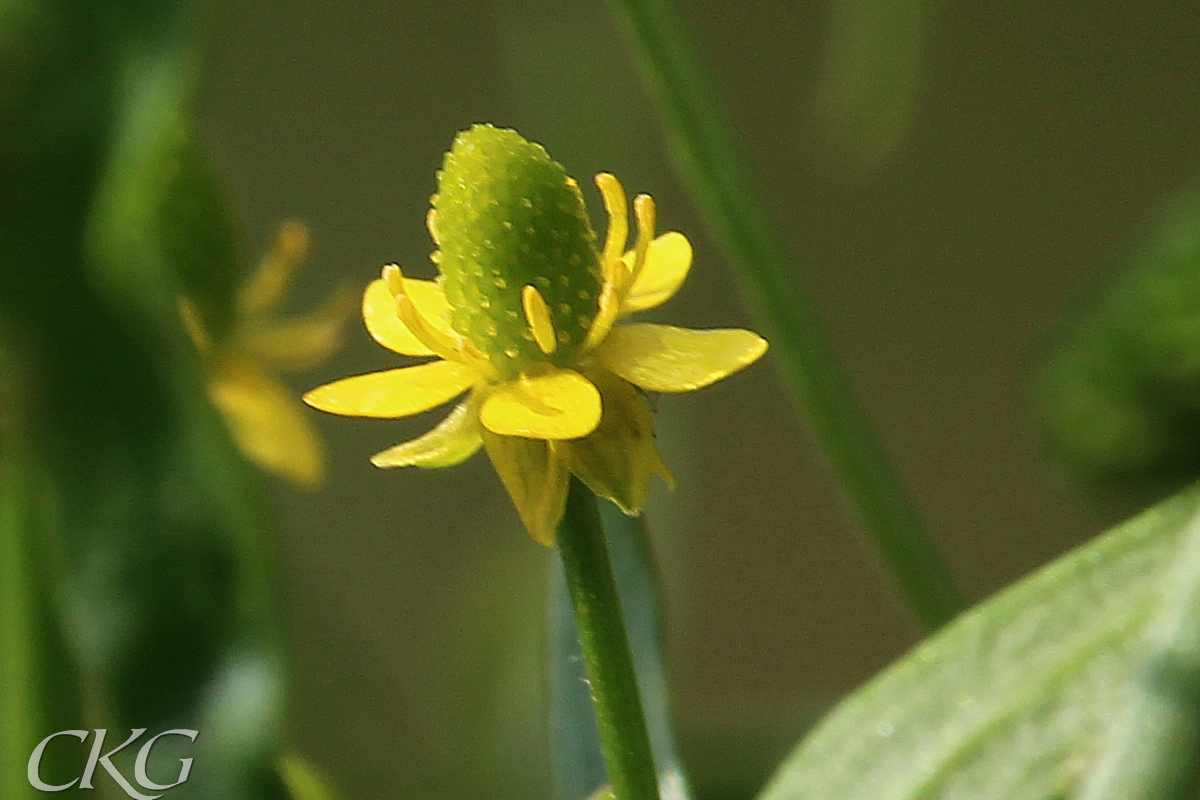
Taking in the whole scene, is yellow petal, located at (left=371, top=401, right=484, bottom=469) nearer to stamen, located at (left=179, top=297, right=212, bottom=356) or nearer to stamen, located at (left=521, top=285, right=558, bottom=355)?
stamen, located at (left=521, top=285, right=558, bottom=355)

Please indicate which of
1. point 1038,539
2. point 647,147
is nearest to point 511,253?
point 647,147

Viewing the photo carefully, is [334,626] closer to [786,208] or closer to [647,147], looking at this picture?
[647,147]

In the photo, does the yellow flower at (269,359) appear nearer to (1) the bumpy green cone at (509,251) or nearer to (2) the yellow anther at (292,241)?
(2) the yellow anther at (292,241)

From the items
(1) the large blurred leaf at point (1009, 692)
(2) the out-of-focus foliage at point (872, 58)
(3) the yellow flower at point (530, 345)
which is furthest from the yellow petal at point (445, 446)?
(2) the out-of-focus foliage at point (872, 58)

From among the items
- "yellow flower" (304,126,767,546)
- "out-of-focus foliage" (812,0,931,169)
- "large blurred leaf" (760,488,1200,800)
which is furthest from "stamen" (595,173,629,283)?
"out-of-focus foliage" (812,0,931,169)

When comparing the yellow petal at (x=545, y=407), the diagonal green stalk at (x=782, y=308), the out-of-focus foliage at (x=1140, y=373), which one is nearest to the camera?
the yellow petal at (x=545, y=407)

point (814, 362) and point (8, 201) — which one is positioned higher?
point (8, 201)
